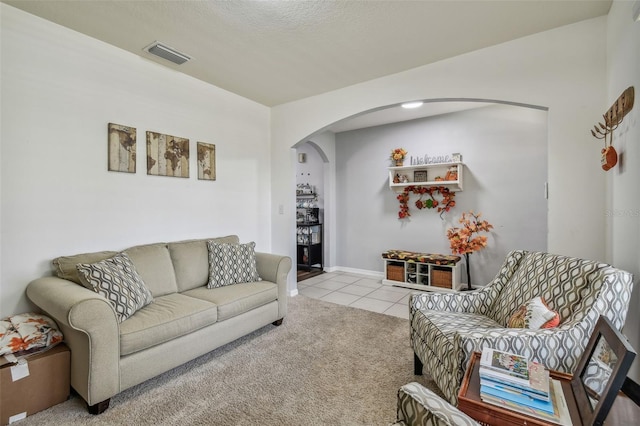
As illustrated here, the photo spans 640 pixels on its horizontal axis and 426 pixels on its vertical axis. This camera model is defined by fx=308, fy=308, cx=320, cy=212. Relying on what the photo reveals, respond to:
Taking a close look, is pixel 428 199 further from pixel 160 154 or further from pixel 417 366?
pixel 160 154

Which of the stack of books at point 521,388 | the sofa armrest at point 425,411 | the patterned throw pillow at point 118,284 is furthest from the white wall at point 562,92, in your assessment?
the patterned throw pillow at point 118,284

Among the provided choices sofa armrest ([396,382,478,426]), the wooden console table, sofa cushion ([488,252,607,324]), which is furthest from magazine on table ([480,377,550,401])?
the wooden console table

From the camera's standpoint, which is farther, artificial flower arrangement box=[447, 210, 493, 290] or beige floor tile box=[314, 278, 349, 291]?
beige floor tile box=[314, 278, 349, 291]

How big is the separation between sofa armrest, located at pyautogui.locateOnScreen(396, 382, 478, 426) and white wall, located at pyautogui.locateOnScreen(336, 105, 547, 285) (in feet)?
12.8

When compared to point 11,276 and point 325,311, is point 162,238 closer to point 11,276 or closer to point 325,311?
point 11,276

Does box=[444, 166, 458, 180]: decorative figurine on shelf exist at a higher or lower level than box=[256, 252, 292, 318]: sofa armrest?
higher

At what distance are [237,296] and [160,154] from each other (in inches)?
63.3

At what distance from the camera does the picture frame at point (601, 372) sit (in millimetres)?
951

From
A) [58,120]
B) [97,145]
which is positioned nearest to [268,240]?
[97,145]

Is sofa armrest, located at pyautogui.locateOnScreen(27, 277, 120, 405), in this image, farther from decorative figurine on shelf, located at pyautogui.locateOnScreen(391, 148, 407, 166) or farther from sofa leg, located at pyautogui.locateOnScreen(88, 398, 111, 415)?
decorative figurine on shelf, located at pyautogui.locateOnScreen(391, 148, 407, 166)

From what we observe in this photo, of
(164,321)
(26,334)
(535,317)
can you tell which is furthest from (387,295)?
(26,334)

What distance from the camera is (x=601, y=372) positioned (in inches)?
46.1

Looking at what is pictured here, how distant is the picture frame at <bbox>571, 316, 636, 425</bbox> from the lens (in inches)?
37.4

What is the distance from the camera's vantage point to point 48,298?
6.28 ft
